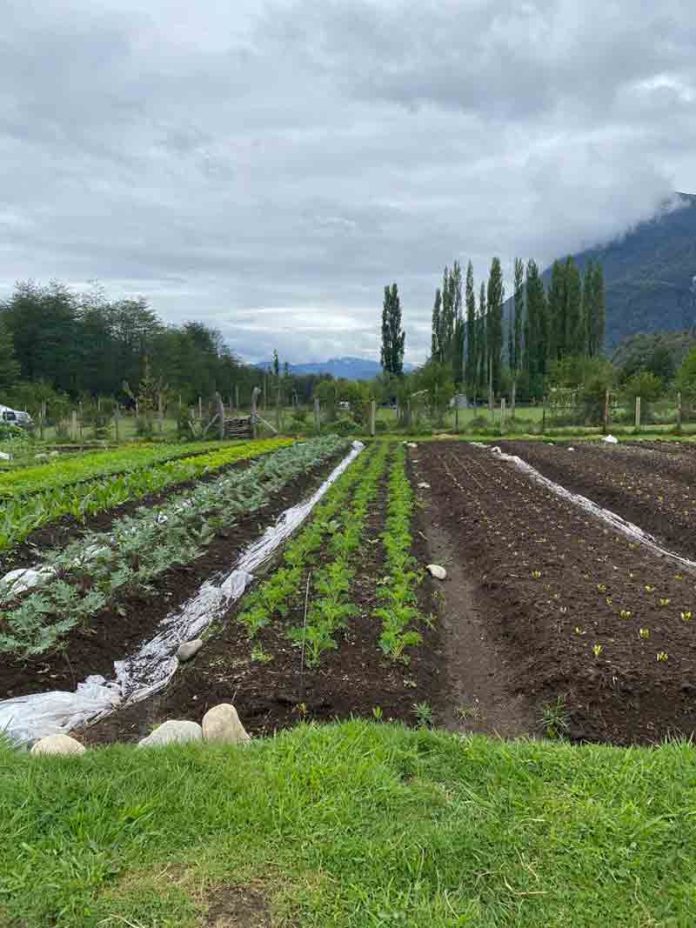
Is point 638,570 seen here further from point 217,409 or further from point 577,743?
point 217,409

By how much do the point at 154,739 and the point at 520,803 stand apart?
1.88m

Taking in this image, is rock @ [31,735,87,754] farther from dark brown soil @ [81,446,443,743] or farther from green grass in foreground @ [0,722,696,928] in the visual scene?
dark brown soil @ [81,446,443,743]

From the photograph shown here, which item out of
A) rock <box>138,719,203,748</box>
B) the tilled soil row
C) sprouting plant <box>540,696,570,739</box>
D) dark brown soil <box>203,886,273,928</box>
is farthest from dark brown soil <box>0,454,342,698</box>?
sprouting plant <box>540,696,570,739</box>

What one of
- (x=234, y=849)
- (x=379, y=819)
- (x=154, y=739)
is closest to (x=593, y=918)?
(x=379, y=819)

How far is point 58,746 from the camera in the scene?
316 cm

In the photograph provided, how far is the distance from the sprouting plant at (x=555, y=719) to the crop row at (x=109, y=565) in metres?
3.25

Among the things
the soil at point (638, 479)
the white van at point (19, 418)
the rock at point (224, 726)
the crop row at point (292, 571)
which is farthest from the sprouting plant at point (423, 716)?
the white van at point (19, 418)

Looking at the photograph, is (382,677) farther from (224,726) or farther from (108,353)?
(108,353)

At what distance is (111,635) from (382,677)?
7.53 feet

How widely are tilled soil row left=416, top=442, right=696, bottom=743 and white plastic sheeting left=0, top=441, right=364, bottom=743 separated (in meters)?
2.48

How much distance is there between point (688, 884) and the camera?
2170mm

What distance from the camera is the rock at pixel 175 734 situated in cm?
321

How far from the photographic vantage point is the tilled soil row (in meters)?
3.71

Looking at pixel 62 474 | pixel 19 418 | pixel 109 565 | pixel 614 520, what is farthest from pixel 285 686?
pixel 19 418
